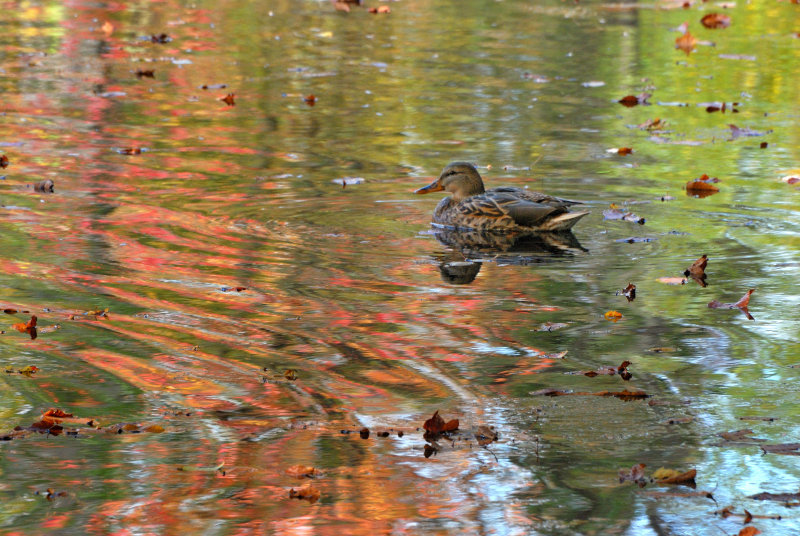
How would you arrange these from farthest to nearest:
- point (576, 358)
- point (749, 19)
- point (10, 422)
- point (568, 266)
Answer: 1. point (749, 19)
2. point (568, 266)
3. point (576, 358)
4. point (10, 422)

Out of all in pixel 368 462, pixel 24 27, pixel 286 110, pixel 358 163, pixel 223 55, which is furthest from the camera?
pixel 24 27

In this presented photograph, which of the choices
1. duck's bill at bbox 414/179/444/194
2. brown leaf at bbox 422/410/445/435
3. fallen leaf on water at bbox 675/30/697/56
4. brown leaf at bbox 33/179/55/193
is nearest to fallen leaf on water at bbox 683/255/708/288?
duck's bill at bbox 414/179/444/194

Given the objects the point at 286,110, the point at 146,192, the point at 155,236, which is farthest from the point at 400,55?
the point at 155,236

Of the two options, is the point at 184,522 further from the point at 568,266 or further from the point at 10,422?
the point at 568,266

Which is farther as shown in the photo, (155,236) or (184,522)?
(155,236)

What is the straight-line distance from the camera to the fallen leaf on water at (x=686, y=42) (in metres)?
20.5

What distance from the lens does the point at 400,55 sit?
19562 millimetres

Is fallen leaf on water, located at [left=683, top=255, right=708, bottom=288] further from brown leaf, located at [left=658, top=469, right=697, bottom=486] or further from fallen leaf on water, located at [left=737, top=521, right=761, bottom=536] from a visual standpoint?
fallen leaf on water, located at [left=737, top=521, right=761, bottom=536]

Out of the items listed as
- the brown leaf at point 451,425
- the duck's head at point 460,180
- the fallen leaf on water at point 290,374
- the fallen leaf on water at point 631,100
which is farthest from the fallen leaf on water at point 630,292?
the fallen leaf on water at point 631,100

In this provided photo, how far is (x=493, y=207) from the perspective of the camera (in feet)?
32.5

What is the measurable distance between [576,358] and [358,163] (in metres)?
5.83

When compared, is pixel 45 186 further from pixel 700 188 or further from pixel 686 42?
pixel 686 42

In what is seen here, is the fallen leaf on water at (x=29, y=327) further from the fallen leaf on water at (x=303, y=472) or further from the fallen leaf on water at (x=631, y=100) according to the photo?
the fallen leaf on water at (x=631, y=100)

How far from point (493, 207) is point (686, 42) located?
11930mm
